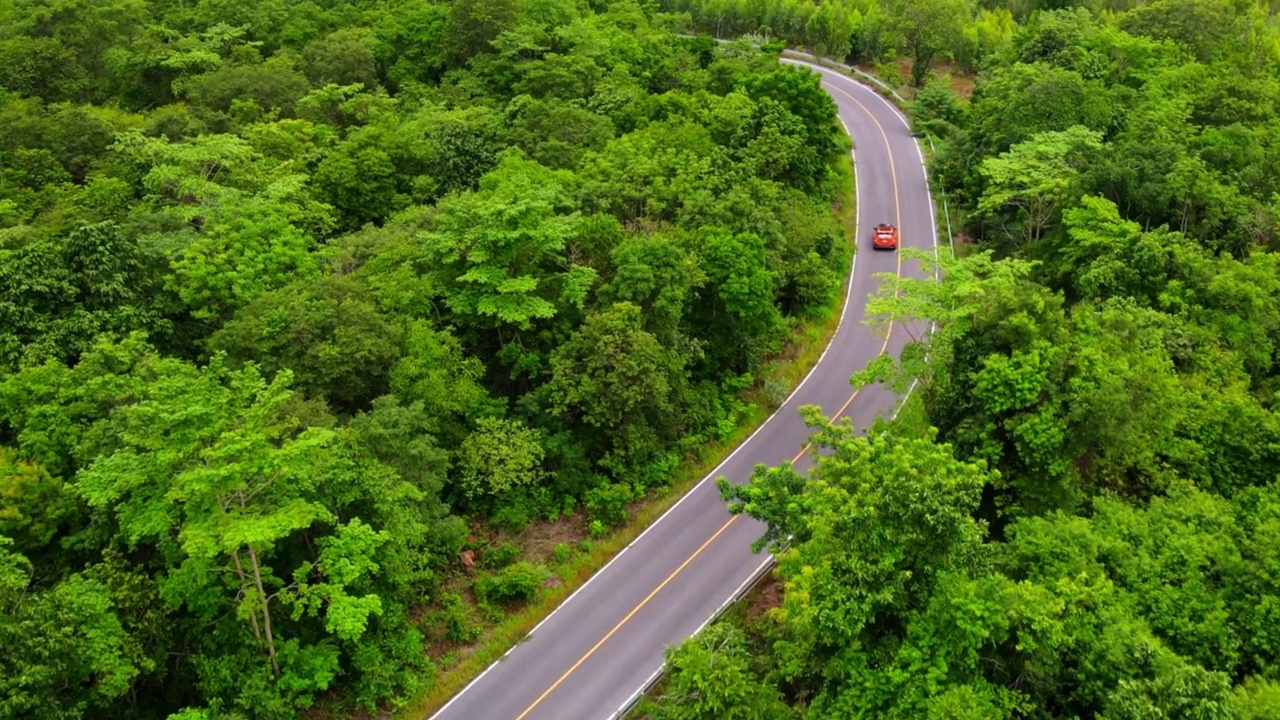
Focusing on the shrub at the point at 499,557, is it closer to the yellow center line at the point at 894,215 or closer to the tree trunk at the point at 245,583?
the tree trunk at the point at 245,583

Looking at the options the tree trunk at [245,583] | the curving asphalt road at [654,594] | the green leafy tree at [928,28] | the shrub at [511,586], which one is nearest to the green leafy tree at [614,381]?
the curving asphalt road at [654,594]

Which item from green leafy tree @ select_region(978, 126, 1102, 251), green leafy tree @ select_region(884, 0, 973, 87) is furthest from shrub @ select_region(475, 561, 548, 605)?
green leafy tree @ select_region(884, 0, 973, 87)

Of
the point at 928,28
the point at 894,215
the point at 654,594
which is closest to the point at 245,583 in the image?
the point at 654,594

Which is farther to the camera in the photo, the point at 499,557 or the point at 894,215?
the point at 894,215

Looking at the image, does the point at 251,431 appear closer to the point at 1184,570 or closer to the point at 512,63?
the point at 1184,570

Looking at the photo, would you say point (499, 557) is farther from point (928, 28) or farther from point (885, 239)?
point (928, 28)
